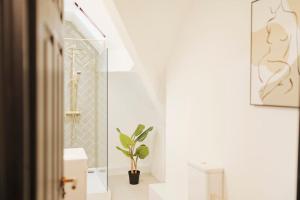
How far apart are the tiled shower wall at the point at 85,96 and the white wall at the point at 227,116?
1971 mm

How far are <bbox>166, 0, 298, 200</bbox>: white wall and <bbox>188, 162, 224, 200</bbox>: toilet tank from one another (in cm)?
7

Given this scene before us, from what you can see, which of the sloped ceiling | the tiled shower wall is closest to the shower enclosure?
the tiled shower wall

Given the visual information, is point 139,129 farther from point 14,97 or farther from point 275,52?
point 14,97

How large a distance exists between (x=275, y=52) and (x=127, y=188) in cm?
324

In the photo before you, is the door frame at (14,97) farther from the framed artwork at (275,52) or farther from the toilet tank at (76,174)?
the toilet tank at (76,174)

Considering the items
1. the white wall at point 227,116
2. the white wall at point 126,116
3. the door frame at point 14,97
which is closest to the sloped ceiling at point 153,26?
the white wall at point 227,116

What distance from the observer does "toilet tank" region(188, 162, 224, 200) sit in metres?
2.34

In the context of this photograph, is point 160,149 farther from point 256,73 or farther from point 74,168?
point 256,73

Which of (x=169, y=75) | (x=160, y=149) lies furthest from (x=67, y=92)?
(x=169, y=75)

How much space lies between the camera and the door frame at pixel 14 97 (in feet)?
1.97

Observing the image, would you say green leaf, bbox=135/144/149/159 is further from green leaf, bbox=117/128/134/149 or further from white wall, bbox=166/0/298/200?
white wall, bbox=166/0/298/200

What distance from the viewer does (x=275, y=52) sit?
176 centimetres

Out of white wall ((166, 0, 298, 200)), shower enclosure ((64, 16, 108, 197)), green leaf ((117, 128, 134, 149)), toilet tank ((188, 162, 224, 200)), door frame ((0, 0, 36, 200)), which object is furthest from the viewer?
shower enclosure ((64, 16, 108, 197))

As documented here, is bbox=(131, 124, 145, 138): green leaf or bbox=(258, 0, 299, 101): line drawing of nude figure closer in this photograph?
bbox=(258, 0, 299, 101): line drawing of nude figure
